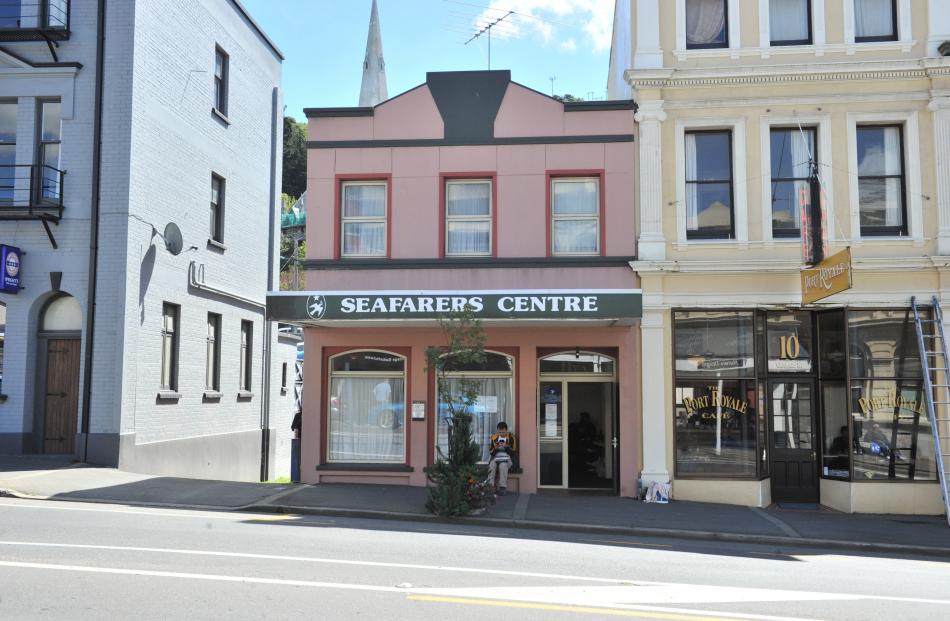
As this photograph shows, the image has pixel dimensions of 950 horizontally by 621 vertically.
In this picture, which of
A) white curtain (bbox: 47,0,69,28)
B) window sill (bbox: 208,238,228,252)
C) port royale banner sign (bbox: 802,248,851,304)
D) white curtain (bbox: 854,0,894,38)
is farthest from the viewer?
window sill (bbox: 208,238,228,252)

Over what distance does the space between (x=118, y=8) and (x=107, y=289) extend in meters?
5.73

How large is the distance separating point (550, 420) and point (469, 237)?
3941mm

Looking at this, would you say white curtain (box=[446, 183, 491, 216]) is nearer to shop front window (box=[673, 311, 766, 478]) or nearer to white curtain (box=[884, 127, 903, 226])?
shop front window (box=[673, 311, 766, 478])

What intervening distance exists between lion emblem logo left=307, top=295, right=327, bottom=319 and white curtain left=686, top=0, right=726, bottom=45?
29.0 ft

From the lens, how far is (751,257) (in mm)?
A: 15117

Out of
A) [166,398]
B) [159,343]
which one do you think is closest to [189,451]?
[166,398]

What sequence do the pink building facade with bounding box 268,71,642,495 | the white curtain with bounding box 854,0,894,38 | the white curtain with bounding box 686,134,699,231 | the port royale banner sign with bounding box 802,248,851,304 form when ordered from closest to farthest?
1. the port royale banner sign with bounding box 802,248,851,304
2. the pink building facade with bounding box 268,71,642,495
3. the white curtain with bounding box 686,134,699,231
4. the white curtain with bounding box 854,0,894,38

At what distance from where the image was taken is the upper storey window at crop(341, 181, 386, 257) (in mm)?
15977

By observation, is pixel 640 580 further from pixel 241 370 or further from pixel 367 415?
pixel 241 370

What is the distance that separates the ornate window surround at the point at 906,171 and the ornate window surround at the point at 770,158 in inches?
14.8

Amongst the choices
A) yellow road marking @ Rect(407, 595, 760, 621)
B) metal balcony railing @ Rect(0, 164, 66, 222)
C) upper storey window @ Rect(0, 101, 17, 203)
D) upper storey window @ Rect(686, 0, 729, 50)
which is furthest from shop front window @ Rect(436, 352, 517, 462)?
upper storey window @ Rect(0, 101, 17, 203)

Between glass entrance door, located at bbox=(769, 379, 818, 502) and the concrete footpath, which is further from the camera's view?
glass entrance door, located at bbox=(769, 379, 818, 502)

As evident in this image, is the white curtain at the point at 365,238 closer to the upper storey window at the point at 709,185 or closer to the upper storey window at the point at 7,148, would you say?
the upper storey window at the point at 709,185

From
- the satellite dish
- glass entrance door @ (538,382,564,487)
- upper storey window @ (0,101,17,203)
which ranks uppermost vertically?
upper storey window @ (0,101,17,203)
